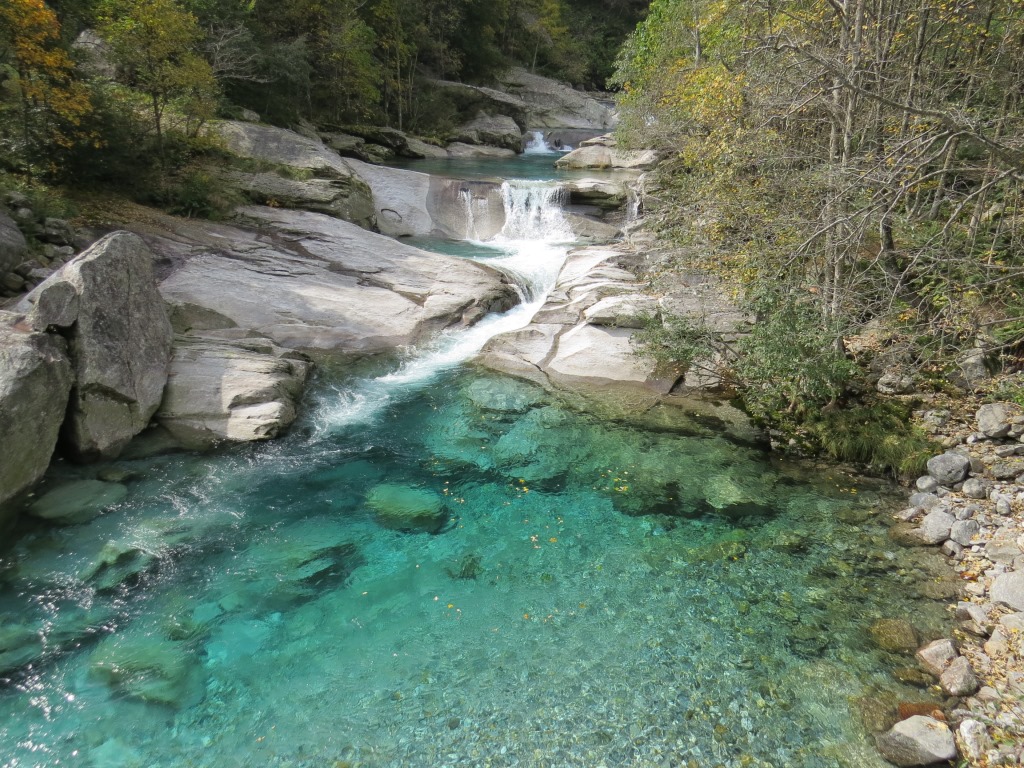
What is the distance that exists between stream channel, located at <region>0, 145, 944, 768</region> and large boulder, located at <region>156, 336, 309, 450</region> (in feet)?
1.08

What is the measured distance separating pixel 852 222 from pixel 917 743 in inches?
192

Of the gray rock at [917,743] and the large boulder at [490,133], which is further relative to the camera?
the large boulder at [490,133]

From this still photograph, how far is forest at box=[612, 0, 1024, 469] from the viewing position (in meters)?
6.62

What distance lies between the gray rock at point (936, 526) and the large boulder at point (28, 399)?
28.9 feet

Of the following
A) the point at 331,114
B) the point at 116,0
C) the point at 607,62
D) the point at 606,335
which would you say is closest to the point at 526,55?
the point at 607,62

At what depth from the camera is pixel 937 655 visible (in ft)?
15.2

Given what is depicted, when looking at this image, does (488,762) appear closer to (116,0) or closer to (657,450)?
(657,450)

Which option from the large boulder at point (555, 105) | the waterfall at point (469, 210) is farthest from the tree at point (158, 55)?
the large boulder at point (555, 105)

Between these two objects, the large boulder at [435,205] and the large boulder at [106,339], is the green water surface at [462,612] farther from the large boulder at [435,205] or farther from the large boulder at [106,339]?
the large boulder at [435,205]

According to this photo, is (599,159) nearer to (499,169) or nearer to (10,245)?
(499,169)

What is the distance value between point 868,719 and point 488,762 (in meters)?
2.60

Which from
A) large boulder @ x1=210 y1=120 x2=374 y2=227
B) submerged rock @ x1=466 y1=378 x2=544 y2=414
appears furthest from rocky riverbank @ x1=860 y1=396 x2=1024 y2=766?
large boulder @ x1=210 y1=120 x2=374 y2=227

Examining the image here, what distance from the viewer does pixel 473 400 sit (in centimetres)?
903

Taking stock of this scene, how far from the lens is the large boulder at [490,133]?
2972cm
